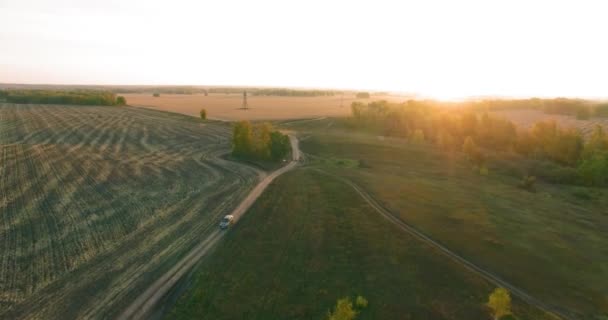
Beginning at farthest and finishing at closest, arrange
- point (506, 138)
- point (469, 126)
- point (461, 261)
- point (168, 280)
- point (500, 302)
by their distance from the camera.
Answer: point (469, 126), point (506, 138), point (461, 261), point (168, 280), point (500, 302)

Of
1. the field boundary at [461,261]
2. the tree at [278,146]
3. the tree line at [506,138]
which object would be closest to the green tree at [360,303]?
the field boundary at [461,261]

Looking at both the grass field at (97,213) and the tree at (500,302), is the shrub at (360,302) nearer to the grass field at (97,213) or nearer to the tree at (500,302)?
the tree at (500,302)

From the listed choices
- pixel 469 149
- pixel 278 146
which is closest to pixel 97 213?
pixel 278 146

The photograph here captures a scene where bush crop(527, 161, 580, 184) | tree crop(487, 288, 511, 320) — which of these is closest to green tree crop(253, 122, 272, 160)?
tree crop(487, 288, 511, 320)

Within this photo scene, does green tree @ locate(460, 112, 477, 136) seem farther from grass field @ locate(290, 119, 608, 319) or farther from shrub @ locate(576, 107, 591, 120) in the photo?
shrub @ locate(576, 107, 591, 120)

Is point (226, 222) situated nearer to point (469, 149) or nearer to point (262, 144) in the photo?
point (262, 144)

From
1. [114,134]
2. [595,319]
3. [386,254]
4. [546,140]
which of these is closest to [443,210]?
[386,254]
